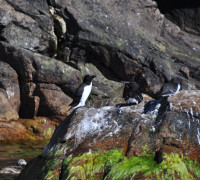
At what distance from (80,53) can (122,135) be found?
12031mm

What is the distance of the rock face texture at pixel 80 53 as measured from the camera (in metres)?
15.5

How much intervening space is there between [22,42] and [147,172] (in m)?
12.7

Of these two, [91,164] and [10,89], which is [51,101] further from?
[91,164]

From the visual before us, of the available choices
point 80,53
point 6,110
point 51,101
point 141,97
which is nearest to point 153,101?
point 141,97

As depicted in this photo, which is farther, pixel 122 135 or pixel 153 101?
pixel 153 101

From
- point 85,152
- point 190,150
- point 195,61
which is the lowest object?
point 85,152

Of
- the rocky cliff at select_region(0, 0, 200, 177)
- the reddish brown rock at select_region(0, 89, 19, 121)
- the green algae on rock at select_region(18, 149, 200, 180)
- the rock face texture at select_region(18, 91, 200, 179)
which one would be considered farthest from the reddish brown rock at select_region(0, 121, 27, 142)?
the green algae on rock at select_region(18, 149, 200, 180)

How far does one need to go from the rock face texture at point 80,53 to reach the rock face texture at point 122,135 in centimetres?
776

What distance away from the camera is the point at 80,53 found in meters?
18.3

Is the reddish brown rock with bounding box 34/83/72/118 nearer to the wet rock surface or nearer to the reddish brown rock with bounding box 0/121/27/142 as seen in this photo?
the wet rock surface

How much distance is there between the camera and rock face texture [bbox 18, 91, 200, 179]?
6.32m

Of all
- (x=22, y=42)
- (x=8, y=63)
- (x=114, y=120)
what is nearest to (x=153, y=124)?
(x=114, y=120)

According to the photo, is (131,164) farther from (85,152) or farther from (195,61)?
(195,61)

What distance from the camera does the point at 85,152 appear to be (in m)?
6.41
